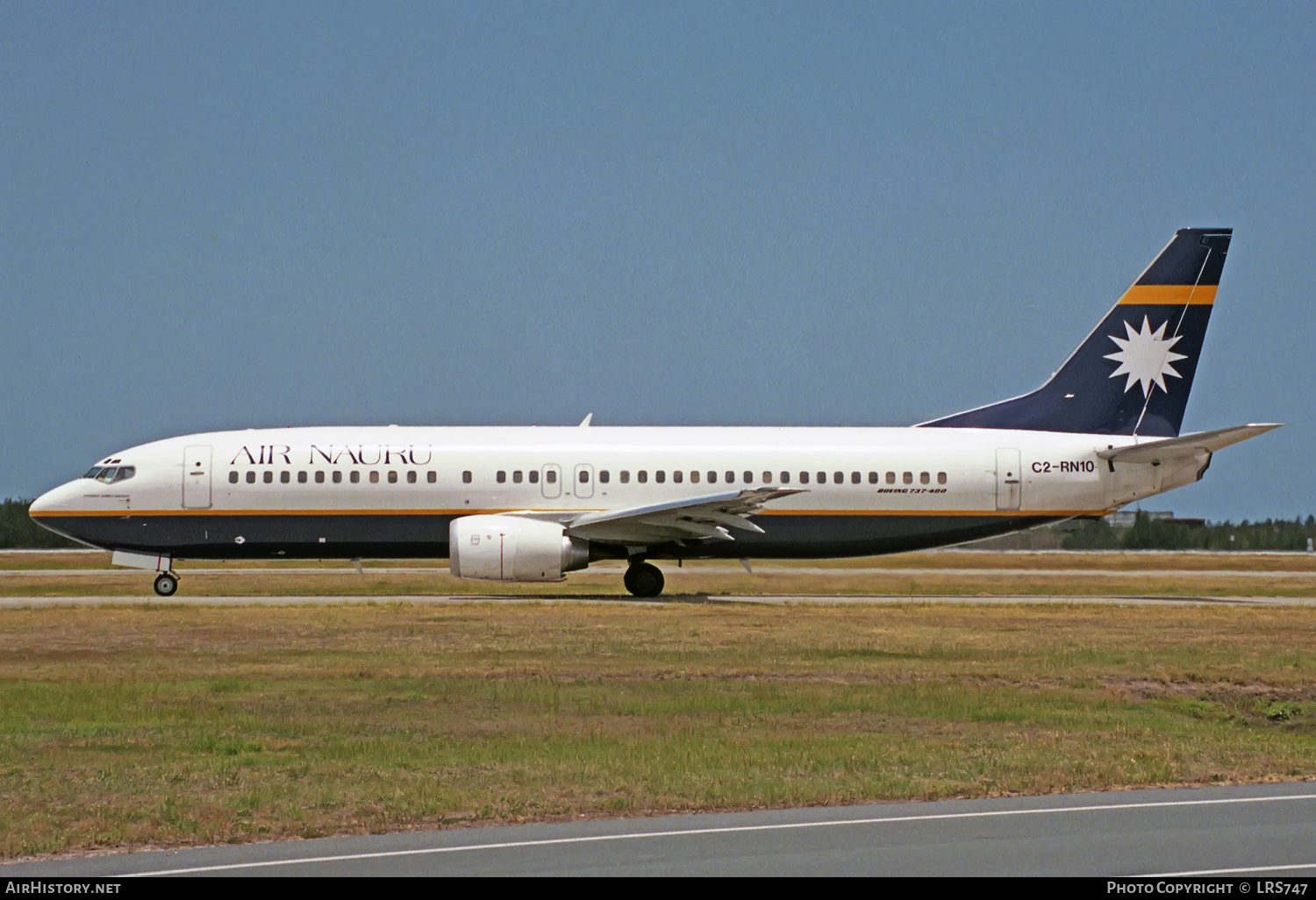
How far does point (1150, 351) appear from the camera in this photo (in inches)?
1377

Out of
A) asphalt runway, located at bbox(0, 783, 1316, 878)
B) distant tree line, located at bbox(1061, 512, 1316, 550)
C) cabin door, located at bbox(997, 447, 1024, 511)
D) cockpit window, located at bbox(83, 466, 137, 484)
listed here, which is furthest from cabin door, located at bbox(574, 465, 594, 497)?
distant tree line, located at bbox(1061, 512, 1316, 550)

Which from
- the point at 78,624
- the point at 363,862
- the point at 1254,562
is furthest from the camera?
the point at 1254,562

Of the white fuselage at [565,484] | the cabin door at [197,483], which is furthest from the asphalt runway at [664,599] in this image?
the cabin door at [197,483]

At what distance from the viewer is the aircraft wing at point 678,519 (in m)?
31.3

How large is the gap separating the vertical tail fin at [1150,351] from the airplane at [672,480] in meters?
0.04

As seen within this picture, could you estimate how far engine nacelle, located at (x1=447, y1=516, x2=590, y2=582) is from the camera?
3109 centimetres

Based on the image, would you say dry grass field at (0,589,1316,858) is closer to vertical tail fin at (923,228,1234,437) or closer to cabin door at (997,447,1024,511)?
cabin door at (997,447,1024,511)

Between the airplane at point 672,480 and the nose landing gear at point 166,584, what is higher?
the airplane at point 672,480

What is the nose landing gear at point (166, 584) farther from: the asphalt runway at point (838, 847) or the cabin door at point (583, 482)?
the asphalt runway at point (838, 847)

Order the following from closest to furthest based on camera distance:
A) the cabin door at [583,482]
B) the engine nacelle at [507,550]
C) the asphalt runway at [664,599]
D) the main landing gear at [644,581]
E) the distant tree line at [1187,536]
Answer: the asphalt runway at [664,599] < the engine nacelle at [507,550] < the cabin door at [583,482] < the main landing gear at [644,581] < the distant tree line at [1187,536]
